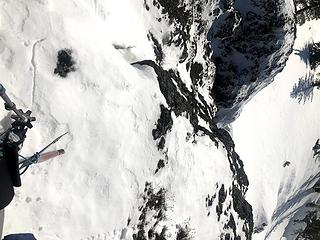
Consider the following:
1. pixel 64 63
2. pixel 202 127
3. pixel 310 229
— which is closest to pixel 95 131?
pixel 64 63

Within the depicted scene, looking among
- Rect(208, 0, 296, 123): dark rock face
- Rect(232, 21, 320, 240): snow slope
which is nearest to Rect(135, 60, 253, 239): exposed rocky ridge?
Rect(208, 0, 296, 123): dark rock face

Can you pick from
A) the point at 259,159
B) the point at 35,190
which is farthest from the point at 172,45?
the point at 259,159

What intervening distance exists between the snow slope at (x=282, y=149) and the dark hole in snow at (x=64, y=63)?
41.9 feet

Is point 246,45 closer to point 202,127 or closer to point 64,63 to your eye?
point 202,127

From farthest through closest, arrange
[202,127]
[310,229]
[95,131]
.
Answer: [310,229] → [202,127] → [95,131]

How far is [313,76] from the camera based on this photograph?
2702 centimetres

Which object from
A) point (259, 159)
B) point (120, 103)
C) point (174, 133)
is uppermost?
point (120, 103)

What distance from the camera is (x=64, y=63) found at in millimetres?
8922

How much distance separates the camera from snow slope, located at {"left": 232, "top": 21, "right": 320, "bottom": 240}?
21.4 m

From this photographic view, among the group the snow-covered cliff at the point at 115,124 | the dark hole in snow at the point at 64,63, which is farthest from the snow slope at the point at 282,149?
the dark hole in snow at the point at 64,63

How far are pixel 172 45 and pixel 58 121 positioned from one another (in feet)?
19.9

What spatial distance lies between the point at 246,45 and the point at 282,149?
880 centimetres

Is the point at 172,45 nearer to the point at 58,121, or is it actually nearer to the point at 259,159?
the point at 58,121

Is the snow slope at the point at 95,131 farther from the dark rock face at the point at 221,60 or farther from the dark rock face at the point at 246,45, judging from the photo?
the dark rock face at the point at 246,45
